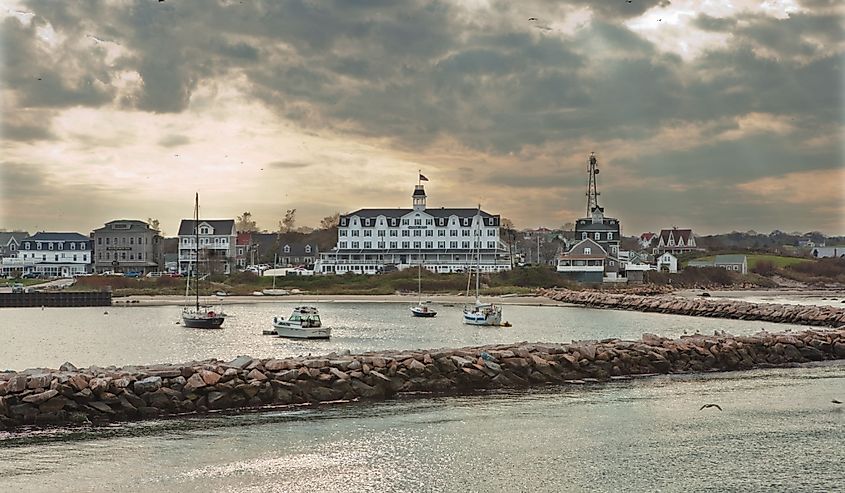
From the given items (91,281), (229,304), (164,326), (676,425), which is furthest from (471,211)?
(676,425)

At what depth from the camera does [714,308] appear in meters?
67.2

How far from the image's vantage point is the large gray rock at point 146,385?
18625 millimetres

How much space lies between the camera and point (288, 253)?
13588 cm

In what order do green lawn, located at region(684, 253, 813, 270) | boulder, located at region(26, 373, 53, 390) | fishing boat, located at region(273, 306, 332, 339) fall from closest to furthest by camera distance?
1. boulder, located at region(26, 373, 53, 390)
2. fishing boat, located at region(273, 306, 332, 339)
3. green lawn, located at region(684, 253, 813, 270)

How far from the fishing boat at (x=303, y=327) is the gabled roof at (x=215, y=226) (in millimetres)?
73206

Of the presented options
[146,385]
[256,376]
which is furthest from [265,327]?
[146,385]

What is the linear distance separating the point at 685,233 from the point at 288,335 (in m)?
116

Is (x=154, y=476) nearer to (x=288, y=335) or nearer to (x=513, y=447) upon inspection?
(x=513, y=447)

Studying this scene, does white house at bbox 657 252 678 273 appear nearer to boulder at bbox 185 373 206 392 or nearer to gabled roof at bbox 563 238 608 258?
gabled roof at bbox 563 238 608 258

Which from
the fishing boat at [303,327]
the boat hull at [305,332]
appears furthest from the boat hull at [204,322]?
the boat hull at [305,332]

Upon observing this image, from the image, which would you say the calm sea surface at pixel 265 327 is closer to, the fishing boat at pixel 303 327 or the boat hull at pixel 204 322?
the boat hull at pixel 204 322

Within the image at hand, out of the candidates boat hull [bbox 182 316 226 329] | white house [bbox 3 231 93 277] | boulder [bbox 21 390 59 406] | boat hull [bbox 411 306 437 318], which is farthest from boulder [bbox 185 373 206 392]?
white house [bbox 3 231 93 277]

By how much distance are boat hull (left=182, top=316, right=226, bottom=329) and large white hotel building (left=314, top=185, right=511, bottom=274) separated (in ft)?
158

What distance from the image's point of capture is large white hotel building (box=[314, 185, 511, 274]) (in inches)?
4178
